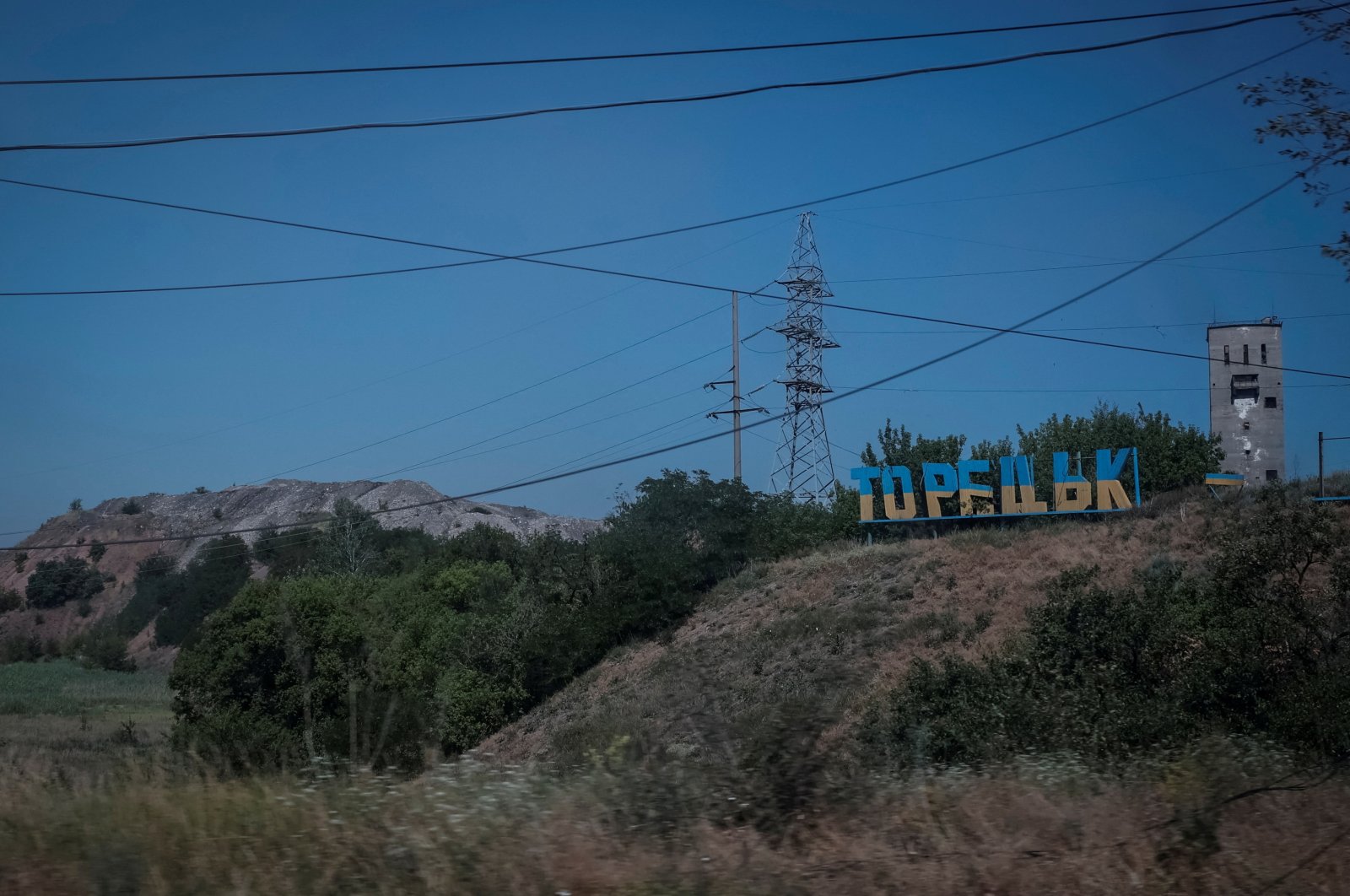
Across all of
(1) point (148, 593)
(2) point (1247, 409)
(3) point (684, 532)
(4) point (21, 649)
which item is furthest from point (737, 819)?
(2) point (1247, 409)

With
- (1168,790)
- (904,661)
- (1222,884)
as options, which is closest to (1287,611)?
(1168,790)

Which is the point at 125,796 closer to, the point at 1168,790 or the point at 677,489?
the point at 1168,790

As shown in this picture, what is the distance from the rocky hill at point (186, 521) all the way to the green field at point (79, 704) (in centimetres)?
459

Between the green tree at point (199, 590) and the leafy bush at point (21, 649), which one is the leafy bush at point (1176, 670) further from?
the leafy bush at point (21, 649)

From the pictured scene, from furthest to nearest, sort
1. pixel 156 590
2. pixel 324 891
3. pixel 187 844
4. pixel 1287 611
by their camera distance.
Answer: pixel 156 590
pixel 1287 611
pixel 187 844
pixel 324 891

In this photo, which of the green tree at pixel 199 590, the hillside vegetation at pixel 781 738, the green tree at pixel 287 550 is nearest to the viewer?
the hillside vegetation at pixel 781 738

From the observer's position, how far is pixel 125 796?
6301 mm

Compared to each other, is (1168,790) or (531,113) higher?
(531,113)

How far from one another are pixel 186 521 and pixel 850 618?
148 feet

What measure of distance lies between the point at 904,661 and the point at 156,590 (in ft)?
128

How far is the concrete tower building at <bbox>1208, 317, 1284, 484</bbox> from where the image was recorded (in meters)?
73.8

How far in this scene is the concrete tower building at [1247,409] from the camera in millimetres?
73750

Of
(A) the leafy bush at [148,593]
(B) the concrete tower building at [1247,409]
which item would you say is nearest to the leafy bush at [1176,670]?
(A) the leafy bush at [148,593]

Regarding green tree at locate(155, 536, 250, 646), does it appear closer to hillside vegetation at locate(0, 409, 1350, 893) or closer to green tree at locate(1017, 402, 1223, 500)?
hillside vegetation at locate(0, 409, 1350, 893)
